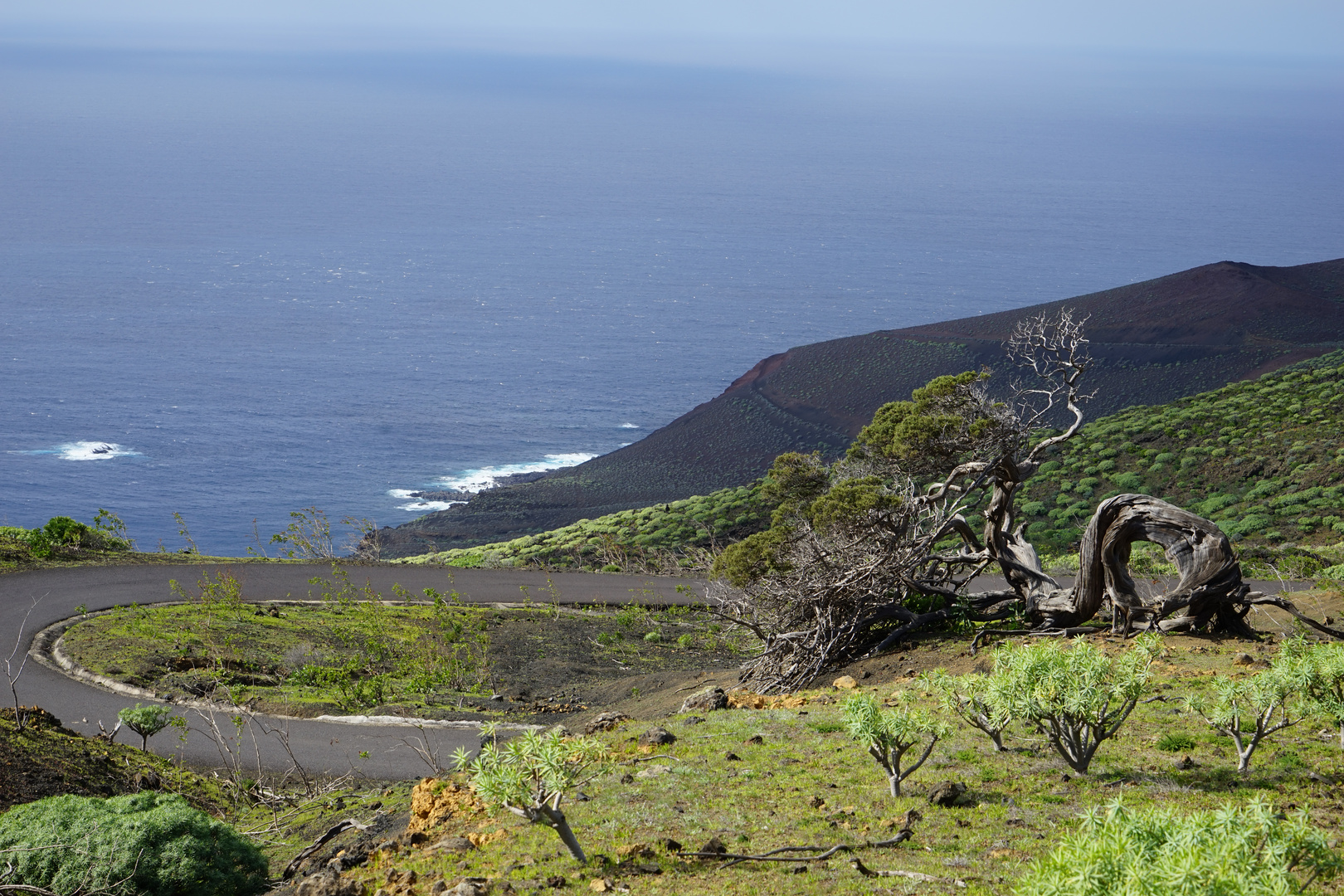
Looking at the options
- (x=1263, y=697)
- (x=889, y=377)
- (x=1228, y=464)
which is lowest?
(x=1228, y=464)

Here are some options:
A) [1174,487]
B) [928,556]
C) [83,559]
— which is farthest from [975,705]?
[1174,487]

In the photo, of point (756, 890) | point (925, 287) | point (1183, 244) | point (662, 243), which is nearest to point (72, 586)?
point (756, 890)

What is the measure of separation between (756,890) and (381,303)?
119 meters

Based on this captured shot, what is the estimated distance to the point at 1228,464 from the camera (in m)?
35.9

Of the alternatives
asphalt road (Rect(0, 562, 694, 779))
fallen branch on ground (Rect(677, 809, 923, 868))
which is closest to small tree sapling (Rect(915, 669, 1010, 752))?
fallen branch on ground (Rect(677, 809, 923, 868))

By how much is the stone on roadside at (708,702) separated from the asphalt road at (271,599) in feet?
12.8

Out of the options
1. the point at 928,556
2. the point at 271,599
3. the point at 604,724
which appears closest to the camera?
the point at 604,724

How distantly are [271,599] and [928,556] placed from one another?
16.7 meters

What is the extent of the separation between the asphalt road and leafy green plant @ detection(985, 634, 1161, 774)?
9101 millimetres

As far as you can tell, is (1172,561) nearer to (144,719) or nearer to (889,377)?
(144,719)

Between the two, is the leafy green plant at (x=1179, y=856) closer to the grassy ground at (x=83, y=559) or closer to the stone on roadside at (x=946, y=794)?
the stone on roadside at (x=946, y=794)

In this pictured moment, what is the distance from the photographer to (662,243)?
6457 inches

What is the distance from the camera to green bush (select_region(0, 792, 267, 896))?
8.34m

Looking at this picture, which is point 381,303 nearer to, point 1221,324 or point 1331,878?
point 1221,324
